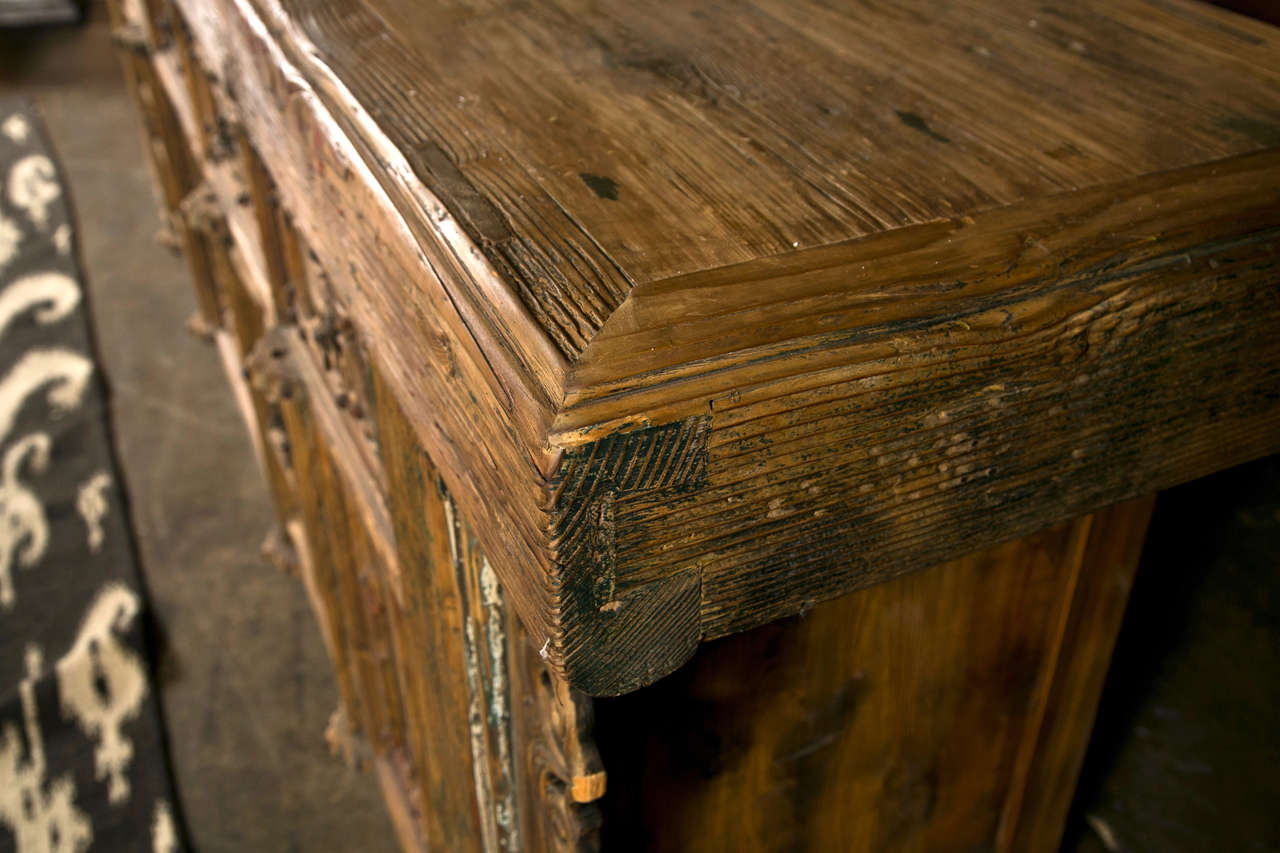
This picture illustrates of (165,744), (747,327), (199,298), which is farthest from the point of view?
(199,298)

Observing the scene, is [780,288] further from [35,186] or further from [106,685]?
[35,186]

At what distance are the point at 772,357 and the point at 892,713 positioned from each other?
409mm

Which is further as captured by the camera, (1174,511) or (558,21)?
(1174,511)

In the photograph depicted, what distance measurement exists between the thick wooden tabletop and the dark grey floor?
1142 millimetres

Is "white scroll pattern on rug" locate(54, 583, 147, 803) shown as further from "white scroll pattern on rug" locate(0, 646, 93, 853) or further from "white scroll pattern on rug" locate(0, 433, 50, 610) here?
"white scroll pattern on rug" locate(0, 433, 50, 610)

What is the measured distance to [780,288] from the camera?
45cm

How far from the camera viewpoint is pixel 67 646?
66.7 inches

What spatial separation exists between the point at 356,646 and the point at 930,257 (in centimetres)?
102

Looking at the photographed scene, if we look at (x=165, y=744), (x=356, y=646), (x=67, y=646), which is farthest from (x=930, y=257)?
(x=67, y=646)

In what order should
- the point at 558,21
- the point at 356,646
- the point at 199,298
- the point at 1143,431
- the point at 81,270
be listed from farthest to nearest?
the point at 81,270
the point at 199,298
the point at 356,646
the point at 558,21
the point at 1143,431

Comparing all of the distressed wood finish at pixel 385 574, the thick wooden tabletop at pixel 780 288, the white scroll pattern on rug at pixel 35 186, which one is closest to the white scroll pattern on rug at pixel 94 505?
the distressed wood finish at pixel 385 574

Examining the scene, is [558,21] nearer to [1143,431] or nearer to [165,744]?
[1143,431]

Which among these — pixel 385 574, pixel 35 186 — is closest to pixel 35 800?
pixel 385 574

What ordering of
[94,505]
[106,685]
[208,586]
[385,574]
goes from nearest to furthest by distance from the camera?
[385,574]
[106,685]
[208,586]
[94,505]
